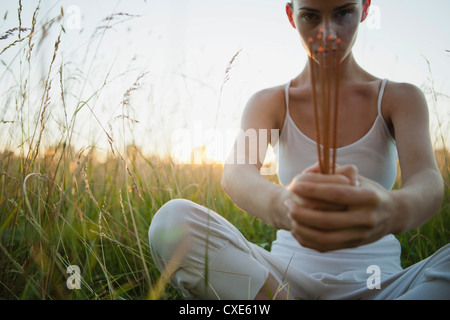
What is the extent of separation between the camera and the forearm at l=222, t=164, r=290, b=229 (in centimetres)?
94

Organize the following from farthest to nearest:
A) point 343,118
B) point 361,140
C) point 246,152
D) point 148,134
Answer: point 148,134 → point 343,118 → point 361,140 → point 246,152

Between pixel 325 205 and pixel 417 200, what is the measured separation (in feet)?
1.16

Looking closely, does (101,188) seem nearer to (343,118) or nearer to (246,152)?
(246,152)

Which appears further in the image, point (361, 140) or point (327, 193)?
point (361, 140)

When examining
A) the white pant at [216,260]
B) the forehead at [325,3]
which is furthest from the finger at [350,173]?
the forehead at [325,3]

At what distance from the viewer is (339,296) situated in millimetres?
1266

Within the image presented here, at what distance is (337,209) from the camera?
783 mm

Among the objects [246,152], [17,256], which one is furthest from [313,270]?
[17,256]

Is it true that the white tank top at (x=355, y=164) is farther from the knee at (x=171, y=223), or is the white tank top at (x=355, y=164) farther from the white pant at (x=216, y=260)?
the knee at (x=171, y=223)

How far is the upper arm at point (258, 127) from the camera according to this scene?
4.32 ft

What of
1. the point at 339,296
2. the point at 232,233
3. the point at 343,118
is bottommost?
the point at 339,296
